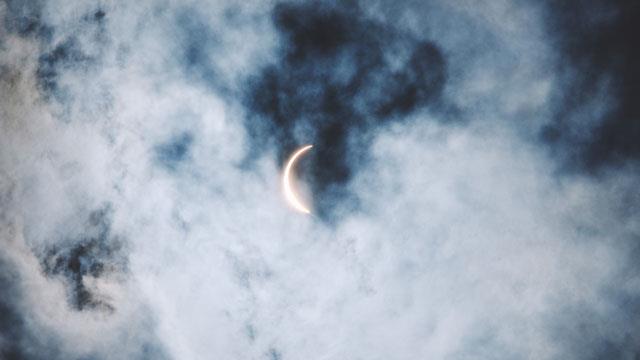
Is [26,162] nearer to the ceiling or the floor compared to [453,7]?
nearer to the ceiling

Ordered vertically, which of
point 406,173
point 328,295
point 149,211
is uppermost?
point 149,211

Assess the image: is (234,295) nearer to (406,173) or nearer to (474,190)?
(406,173)

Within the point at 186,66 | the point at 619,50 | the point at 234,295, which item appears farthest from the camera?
the point at 234,295

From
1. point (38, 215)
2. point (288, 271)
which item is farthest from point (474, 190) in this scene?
point (38, 215)

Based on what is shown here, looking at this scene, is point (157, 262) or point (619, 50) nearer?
point (619, 50)

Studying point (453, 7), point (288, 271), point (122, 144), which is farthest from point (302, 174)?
point (453, 7)

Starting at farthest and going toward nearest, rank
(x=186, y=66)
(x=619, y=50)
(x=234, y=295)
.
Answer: (x=234, y=295) < (x=186, y=66) < (x=619, y=50)

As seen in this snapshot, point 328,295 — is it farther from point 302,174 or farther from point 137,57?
point 137,57
